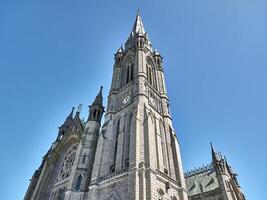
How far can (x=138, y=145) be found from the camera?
22.4 meters

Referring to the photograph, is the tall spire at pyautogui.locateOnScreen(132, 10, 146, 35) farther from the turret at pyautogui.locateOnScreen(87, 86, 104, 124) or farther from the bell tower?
the turret at pyautogui.locateOnScreen(87, 86, 104, 124)

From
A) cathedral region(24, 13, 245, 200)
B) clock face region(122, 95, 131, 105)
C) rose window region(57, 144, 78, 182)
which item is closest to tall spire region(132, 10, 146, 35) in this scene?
cathedral region(24, 13, 245, 200)

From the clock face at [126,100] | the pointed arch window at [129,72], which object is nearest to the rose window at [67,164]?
the clock face at [126,100]

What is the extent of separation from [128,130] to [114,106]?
6.54m

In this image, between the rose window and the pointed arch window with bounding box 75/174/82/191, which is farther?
the rose window

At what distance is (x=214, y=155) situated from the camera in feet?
114

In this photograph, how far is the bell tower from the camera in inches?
801

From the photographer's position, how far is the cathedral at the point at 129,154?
21.3 m

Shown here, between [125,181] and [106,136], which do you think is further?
[106,136]

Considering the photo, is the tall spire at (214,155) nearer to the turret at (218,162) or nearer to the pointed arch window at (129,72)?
the turret at (218,162)

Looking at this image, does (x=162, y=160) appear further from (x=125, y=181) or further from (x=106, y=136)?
(x=106, y=136)

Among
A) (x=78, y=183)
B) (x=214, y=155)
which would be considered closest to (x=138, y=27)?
(x=214, y=155)

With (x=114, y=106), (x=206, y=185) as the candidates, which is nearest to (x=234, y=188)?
(x=206, y=185)

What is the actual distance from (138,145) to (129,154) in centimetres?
137
